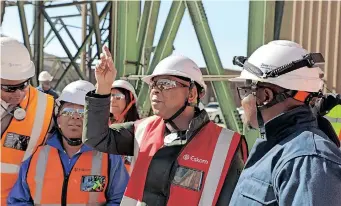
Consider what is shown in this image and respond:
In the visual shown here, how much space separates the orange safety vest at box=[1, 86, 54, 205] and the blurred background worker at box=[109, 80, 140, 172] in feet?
2.90

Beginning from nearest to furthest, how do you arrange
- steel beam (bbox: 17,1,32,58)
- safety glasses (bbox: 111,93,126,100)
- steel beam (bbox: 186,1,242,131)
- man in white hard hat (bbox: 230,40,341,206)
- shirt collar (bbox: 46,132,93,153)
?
man in white hard hat (bbox: 230,40,341,206), shirt collar (bbox: 46,132,93,153), safety glasses (bbox: 111,93,126,100), steel beam (bbox: 186,1,242,131), steel beam (bbox: 17,1,32,58)

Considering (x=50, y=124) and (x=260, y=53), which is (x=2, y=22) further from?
(x=260, y=53)

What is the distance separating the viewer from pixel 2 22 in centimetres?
880

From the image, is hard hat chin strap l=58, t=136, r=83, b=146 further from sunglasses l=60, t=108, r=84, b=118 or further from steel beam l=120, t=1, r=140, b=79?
steel beam l=120, t=1, r=140, b=79

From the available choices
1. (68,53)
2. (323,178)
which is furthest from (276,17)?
(68,53)

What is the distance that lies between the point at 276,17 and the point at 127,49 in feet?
6.17

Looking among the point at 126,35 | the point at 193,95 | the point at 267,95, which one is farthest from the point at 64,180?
the point at 126,35

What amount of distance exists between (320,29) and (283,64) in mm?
6267

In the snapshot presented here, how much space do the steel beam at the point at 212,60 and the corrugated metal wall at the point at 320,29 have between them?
9.73ft

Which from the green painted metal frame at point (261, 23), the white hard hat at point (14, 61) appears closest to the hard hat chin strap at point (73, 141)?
the white hard hat at point (14, 61)

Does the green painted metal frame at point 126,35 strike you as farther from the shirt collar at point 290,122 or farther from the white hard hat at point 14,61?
the shirt collar at point 290,122

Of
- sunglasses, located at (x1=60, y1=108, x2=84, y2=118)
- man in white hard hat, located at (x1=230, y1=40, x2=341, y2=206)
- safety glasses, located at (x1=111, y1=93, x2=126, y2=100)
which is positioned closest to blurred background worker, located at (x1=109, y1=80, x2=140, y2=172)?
safety glasses, located at (x1=111, y1=93, x2=126, y2=100)

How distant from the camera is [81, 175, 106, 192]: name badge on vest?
8.25 ft

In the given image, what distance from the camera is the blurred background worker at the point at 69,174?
2.47m
